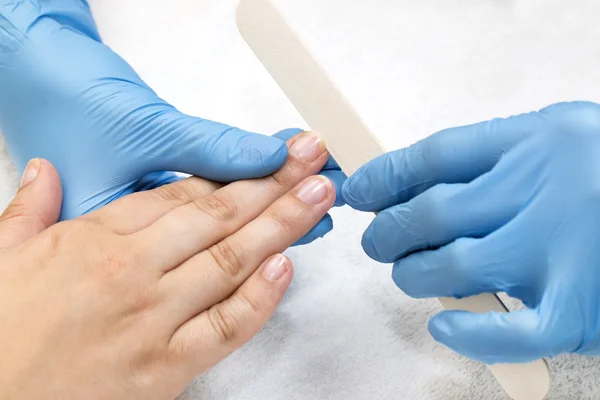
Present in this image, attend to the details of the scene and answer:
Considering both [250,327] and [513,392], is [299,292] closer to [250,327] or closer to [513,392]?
[250,327]

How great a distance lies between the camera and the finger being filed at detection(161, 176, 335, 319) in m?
0.67

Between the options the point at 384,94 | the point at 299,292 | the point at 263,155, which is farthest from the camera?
the point at 384,94

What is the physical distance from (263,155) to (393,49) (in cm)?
44

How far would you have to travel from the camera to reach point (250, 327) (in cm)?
68

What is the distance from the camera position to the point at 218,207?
72 centimetres

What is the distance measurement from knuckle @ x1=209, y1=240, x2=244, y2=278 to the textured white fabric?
0.15 m

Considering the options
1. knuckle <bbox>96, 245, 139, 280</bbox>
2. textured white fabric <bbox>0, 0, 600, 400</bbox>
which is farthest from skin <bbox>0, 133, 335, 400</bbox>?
textured white fabric <bbox>0, 0, 600, 400</bbox>

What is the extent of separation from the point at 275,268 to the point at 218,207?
0.37ft

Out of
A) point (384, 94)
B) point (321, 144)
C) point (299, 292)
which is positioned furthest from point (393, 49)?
point (299, 292)

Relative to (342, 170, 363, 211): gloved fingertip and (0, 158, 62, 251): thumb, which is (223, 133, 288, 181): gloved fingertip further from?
(0, 158, 62, 251): thumb

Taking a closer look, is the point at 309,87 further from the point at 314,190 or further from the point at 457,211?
the point at 457,211

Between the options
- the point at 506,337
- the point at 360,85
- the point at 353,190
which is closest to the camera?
the point at 506,337

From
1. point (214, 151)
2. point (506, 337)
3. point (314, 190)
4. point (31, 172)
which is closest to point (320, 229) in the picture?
point (314, 190)

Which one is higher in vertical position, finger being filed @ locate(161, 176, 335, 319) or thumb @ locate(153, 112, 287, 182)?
thumb @ locate(153, 112, 287, 182)
